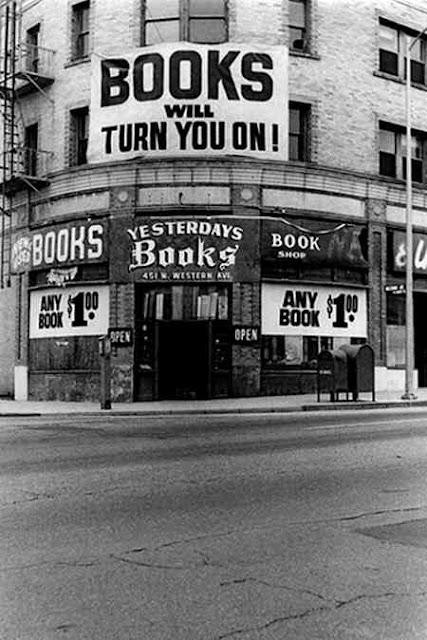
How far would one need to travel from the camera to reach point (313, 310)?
1028 inches

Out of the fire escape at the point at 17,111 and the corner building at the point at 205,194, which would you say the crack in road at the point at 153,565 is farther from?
the fire escape at the point at 17,111

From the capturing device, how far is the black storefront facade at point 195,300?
970 inches

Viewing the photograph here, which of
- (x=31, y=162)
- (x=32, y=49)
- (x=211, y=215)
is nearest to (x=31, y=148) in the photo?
(x=31, y=162)

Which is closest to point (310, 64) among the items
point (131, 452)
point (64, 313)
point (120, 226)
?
point (120, 226)

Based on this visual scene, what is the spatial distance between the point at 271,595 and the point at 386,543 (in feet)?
5.42

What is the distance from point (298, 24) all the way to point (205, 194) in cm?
667

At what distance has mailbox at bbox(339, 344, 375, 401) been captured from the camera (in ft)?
74.5

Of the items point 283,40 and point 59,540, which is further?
point 283,40

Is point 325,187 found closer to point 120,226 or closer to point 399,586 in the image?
point 120,226

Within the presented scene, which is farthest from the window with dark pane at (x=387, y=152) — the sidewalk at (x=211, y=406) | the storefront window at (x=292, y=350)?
Result: the sidewalk at (x=211, y=406)

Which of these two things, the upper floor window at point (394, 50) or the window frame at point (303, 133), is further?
the upper floor window at point (394, 50)

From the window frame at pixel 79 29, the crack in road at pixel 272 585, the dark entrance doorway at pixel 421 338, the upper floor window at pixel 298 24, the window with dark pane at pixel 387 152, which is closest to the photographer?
the crack in road at pixel 272 585

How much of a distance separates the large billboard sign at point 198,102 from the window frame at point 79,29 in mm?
2071

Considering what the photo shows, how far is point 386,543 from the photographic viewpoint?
6.48 metres
